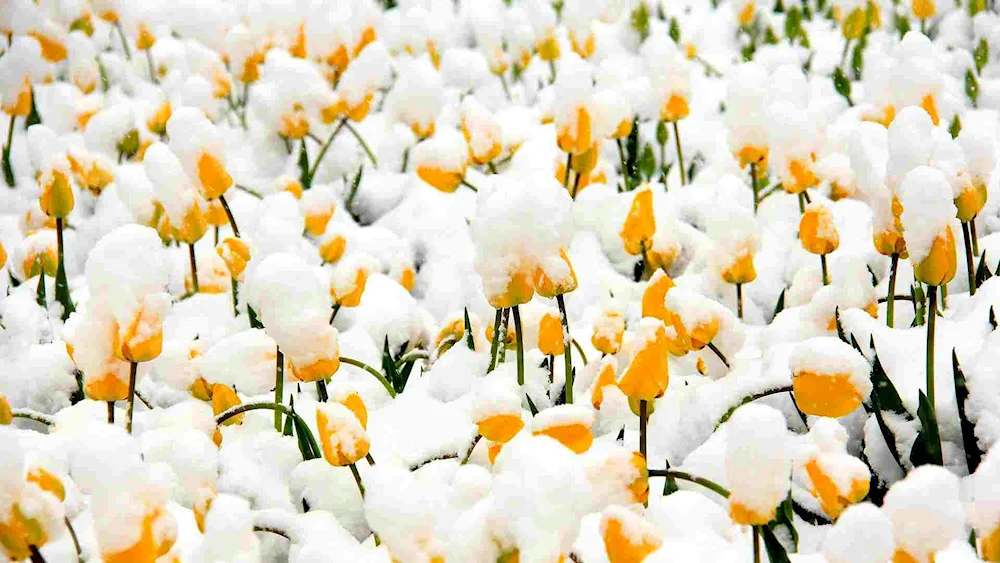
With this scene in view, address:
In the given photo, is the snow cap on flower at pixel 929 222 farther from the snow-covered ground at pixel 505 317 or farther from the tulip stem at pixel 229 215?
the tulip stem at pixel 229 215

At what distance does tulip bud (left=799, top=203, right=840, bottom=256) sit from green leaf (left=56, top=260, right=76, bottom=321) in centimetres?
101

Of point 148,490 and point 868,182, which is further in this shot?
point 868,182

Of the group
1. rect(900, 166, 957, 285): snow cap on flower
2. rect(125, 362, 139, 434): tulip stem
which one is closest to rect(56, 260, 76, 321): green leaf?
rect(125, 362, 139, 434): tulip stem

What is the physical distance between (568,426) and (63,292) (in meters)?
0.91

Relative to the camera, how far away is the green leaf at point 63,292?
1.32 metres

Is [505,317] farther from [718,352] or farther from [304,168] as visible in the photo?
[304,168]

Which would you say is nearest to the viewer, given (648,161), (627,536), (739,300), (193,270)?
(627,536)

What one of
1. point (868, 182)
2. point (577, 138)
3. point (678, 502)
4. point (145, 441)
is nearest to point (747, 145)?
point (577, 138)

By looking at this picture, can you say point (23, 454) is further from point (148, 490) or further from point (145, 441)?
point (145, 441)

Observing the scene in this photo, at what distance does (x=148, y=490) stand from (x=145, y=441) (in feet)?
0.90

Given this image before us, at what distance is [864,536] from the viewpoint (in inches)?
21.7

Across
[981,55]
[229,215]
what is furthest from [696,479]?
[981,55]

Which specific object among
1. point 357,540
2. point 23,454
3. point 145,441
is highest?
point 23,454

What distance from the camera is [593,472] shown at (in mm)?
684
